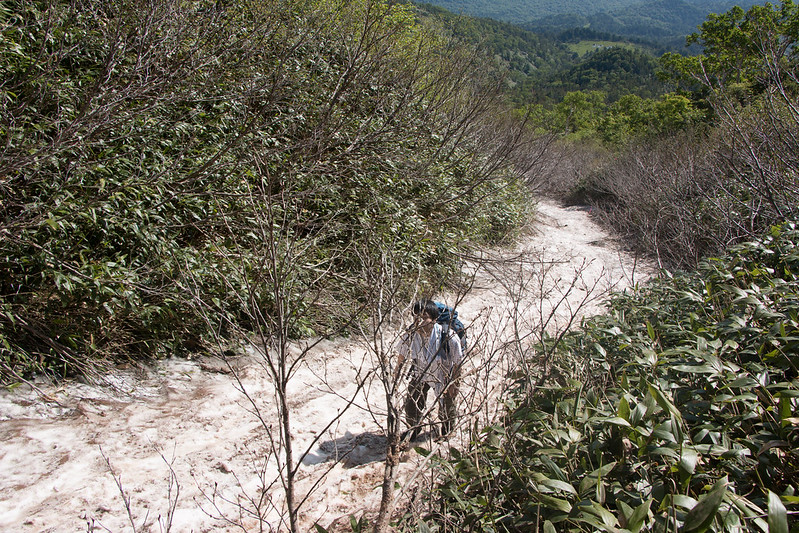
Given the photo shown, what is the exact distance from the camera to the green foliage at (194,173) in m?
4.12

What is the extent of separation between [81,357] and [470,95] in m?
9.28

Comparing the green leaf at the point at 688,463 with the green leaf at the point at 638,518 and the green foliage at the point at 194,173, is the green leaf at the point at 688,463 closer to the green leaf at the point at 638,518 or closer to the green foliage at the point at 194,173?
the green leaf at the point at 638,518

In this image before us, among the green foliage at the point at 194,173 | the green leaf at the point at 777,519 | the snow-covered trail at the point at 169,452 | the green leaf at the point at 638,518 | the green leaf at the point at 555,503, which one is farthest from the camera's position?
the green foliage at the point at 194,173

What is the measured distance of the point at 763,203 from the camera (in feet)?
23.3

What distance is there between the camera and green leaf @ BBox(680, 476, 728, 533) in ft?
4.37

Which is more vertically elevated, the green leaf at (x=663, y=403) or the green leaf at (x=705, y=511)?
the green leaf at (x=663, y=403)

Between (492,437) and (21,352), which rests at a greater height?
(492,437)

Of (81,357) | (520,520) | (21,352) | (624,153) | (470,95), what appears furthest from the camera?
(624,153)

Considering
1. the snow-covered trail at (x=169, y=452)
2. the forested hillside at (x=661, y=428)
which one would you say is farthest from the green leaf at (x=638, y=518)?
the snow-covered trail at (x=169, y=452)

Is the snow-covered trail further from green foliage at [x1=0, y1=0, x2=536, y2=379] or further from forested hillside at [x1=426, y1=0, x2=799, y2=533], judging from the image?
forested hillside at [x1=426, y1=0, x2=799, y2=533]

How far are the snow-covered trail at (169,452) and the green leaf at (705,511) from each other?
1432 millimetres

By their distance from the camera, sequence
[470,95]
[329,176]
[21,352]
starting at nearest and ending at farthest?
[21,352] < [329,176] < [470,95]

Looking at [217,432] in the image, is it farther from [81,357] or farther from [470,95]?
[470,95]

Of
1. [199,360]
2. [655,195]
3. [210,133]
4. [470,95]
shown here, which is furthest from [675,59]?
[199,360]
